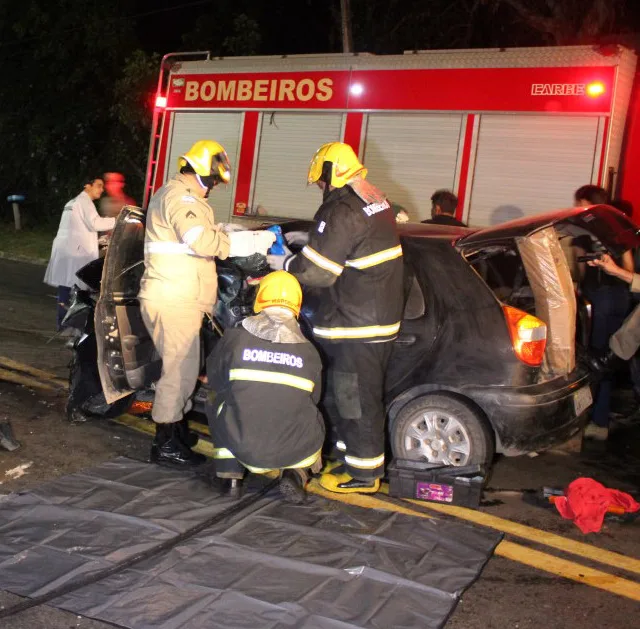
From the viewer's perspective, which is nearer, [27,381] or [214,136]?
[27,381]

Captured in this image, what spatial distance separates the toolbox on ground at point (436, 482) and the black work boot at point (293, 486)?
0.53 m

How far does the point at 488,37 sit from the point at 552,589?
14.9 meters

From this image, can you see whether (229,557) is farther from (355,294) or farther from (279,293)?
(355,294)

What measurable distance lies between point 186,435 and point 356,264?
155cm

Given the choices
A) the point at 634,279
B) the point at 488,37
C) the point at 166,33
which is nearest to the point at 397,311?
the point at 634,279

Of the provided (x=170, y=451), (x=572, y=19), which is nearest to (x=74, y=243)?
(x=170, y=451)

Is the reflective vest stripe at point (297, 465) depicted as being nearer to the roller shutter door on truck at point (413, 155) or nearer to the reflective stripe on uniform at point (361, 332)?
the reflective stripe on uniform at point (361, 332)

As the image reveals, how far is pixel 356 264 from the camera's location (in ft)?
15.3

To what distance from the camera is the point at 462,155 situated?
8.80 metres

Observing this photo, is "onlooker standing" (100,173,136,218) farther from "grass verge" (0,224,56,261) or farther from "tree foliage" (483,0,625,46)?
"grass verge" (0,224,56,261)

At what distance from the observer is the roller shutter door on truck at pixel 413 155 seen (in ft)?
29.2

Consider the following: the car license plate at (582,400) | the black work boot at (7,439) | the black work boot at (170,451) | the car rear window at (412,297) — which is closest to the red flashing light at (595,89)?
the car license plate at (582,400)

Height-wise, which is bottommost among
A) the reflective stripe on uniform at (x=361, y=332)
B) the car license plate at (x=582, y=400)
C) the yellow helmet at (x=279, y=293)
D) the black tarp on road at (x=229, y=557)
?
the black tarp on road at (x=229, y=557)

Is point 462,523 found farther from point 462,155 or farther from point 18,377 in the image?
point 462,155
